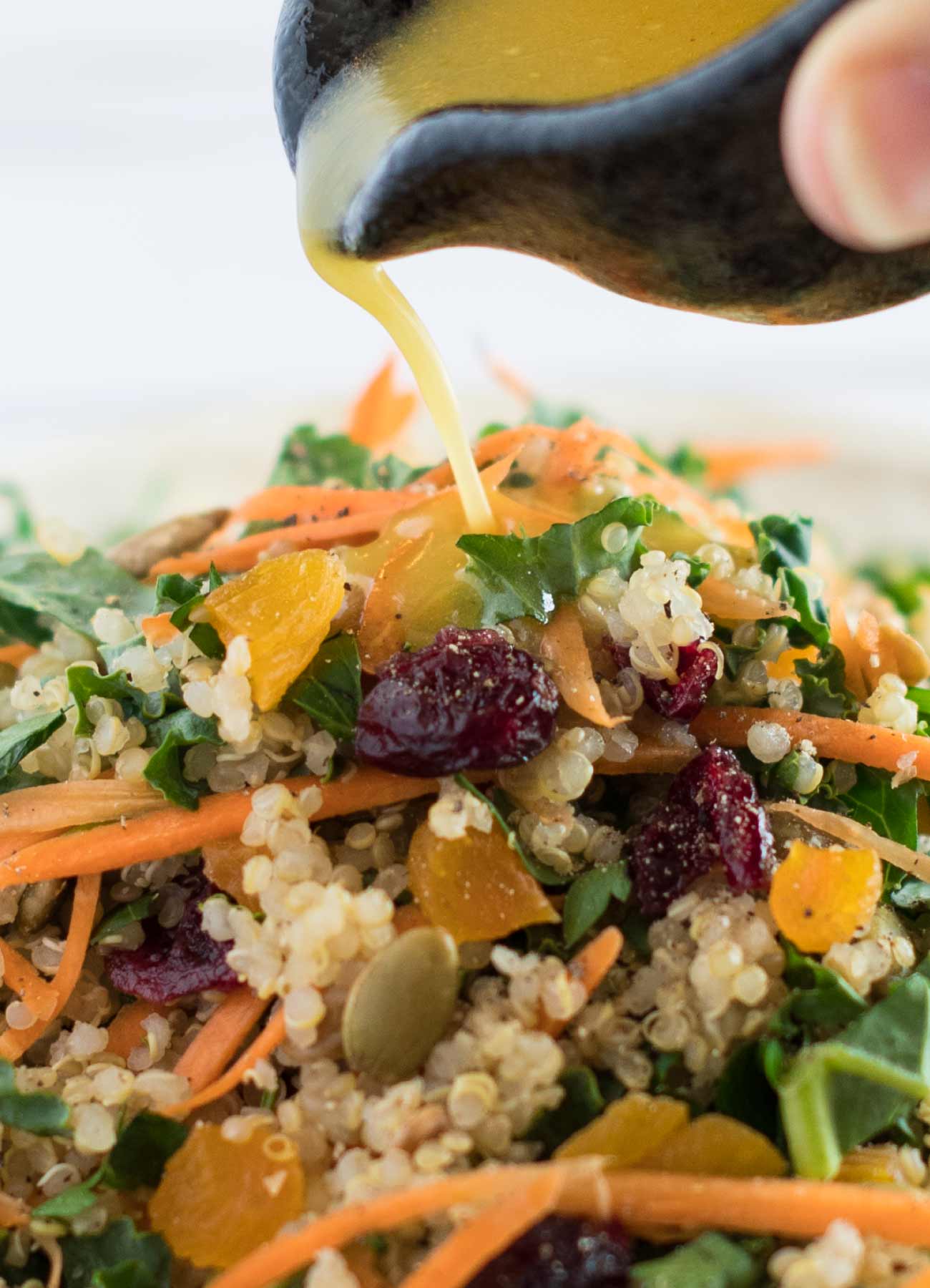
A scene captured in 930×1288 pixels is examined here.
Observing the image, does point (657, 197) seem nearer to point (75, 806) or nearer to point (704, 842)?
point (704, 842)

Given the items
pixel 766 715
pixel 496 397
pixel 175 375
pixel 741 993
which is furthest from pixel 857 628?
pixel 175 375

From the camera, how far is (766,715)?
6.50 feet

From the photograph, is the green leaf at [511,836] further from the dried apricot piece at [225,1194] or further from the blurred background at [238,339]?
the blurred background at [238,339]

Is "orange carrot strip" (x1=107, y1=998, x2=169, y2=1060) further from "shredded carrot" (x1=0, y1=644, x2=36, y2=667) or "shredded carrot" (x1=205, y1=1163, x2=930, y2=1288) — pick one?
"shredded carrot" (x1=0, y1=644, x2=36, y2=667)

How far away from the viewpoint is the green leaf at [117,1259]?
157 cm

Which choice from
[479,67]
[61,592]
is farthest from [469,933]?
[61,592]

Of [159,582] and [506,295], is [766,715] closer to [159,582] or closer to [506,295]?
[159,582]

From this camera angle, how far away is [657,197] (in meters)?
1.55

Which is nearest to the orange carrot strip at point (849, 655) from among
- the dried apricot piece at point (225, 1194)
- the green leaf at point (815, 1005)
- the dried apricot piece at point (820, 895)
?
the dried apricot piece at point (820, 895)

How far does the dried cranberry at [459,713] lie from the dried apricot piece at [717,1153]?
1.80 feet

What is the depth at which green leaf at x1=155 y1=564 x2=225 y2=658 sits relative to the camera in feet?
6.43

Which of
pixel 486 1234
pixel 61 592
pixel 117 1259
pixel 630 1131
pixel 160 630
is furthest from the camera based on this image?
pixel 61 592

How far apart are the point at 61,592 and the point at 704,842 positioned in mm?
1568

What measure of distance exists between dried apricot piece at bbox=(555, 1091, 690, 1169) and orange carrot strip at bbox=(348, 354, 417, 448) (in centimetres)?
234
